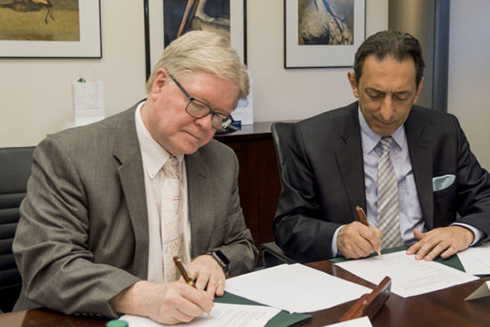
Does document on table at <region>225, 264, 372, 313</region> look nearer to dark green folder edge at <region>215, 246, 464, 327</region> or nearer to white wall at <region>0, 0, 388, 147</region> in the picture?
dark green folder edge at <region>215, 246, 464, 327</region>

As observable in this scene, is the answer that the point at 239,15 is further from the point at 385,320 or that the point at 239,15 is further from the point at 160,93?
the point at 385,320

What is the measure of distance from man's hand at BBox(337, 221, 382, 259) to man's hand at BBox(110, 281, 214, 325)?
1.99ft

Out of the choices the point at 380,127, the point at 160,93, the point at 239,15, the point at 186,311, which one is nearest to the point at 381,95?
the point at 380,127

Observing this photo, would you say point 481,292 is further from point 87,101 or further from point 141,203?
point 87,101

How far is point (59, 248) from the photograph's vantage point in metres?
1.42

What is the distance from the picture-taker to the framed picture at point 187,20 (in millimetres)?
3736

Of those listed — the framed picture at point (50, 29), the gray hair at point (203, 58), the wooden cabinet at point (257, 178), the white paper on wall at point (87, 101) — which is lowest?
the wooden cabinet at point (257, 178)

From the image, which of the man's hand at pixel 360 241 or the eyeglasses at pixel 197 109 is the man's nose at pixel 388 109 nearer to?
the man's hand at pixel 360 241

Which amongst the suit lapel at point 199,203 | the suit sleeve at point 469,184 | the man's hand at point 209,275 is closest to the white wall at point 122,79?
the suit lapel at point 199,203

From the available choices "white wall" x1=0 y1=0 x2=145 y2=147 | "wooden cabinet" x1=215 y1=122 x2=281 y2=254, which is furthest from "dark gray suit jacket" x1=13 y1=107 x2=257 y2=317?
"white wall" x1=0 y1=0 x2=145 y2=147

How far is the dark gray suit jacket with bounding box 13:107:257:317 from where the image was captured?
1.38 meters

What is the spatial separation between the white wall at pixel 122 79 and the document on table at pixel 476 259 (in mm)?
2475

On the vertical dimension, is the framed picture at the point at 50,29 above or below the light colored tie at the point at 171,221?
above

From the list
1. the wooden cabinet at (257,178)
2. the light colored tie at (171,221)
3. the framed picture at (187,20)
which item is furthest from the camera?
the framed picture at (187,20)
